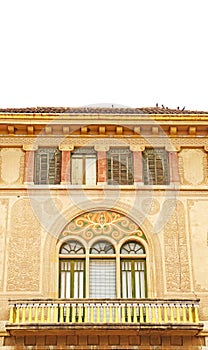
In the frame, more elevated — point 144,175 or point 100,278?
point 144,175

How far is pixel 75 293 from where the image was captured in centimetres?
1975

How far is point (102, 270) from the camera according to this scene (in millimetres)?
20094

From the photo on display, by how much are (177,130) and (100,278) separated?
5895mm

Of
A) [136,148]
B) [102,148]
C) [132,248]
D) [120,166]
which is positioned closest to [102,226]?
[132,248]

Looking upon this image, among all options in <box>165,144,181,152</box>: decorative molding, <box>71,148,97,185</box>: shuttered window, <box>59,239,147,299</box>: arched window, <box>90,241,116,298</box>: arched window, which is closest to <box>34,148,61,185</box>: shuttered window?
<box>71,148,97,185</box>: shuttered window

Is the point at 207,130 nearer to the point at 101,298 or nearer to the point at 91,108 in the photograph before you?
the point at 91,108

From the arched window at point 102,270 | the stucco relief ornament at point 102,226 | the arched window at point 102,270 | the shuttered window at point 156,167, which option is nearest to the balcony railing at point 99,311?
the arched window at point 102,270

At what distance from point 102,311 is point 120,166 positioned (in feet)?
17.6

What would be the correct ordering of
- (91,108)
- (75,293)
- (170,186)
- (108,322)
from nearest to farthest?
(108,322) < (75,293) < (170,186) < (91,108)

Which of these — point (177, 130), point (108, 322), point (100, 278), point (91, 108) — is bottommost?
point (108, 322)

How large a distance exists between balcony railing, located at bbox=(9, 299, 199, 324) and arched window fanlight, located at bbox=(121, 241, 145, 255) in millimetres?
2132

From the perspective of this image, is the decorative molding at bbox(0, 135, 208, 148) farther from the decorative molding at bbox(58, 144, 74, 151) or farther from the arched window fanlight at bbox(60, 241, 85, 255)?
the arched window fanlight at bbox(60, 241, 85, 255)

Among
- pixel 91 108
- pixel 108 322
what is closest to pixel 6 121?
pixel 91 108

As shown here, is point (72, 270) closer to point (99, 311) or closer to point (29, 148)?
point (99, 311)
